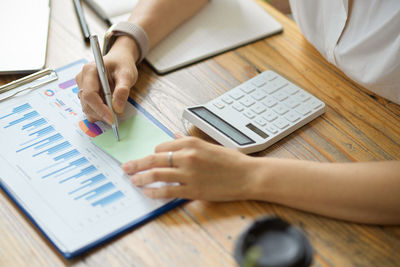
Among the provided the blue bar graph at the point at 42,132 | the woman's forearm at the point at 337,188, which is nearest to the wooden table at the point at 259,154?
the woman's forearm at the point at 337,188

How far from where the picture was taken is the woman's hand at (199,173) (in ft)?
2.21

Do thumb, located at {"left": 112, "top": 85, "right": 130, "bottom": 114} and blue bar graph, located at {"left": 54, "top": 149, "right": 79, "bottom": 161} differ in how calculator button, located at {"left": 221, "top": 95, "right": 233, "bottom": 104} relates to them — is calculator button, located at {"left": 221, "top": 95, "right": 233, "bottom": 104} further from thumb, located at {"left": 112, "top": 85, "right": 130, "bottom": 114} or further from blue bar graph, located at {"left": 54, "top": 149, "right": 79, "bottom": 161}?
blue bar graph, located at {"left": 54, "top": 149, "right": 79, "bottom": 161}

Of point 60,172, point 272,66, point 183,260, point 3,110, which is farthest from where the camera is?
point 272,66

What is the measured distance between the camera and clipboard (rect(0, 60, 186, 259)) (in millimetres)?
643

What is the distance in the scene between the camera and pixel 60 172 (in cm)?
72

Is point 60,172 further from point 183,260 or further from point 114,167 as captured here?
point 183,260

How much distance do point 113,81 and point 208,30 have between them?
29cm

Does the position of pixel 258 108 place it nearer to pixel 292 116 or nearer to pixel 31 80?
pixel 292 116

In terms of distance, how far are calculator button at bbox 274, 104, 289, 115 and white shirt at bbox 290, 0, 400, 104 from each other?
0.58ft

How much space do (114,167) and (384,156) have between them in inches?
18.2

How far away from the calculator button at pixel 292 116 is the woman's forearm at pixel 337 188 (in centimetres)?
13

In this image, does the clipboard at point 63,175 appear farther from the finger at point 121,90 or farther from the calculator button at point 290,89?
the calculator button at point 290,89

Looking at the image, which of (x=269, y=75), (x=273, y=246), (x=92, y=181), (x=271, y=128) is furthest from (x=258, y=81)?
(x=273, y=246)

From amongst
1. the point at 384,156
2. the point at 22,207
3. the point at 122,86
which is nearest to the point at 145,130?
the point at 122,86
